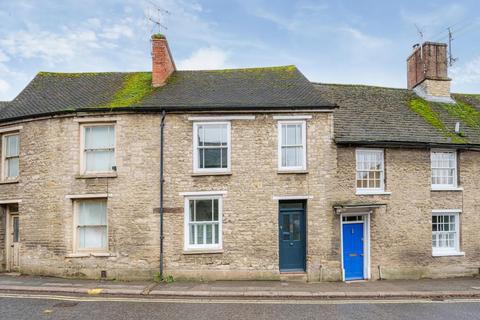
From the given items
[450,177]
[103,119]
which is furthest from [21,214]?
[450,177]

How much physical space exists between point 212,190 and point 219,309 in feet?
15.6

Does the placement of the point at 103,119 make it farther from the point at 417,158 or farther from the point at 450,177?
the point at 450,177

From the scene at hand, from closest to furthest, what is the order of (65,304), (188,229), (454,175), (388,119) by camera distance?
(65,304) < (188,229) < (454,175) < (388,119)

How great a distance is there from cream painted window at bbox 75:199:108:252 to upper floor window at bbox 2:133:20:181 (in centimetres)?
352

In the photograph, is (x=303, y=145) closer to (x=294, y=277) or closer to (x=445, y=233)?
(x=294, y=277)

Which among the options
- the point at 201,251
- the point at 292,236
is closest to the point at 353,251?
the point at 292,236

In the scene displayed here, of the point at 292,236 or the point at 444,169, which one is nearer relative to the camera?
the point at 292,236

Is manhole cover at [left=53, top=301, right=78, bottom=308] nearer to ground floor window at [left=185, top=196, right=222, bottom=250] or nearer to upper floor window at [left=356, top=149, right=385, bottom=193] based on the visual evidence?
ground floor window at [left=185, top=196, right=222, bottom=250]

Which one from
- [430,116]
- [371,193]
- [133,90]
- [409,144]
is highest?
[133,90]

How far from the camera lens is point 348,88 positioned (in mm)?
18391

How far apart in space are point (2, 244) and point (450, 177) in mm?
19241

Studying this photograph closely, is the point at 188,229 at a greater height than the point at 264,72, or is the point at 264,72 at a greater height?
the point at 264,72

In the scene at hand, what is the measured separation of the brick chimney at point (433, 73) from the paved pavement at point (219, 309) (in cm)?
1159

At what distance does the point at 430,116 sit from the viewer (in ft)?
55.7
